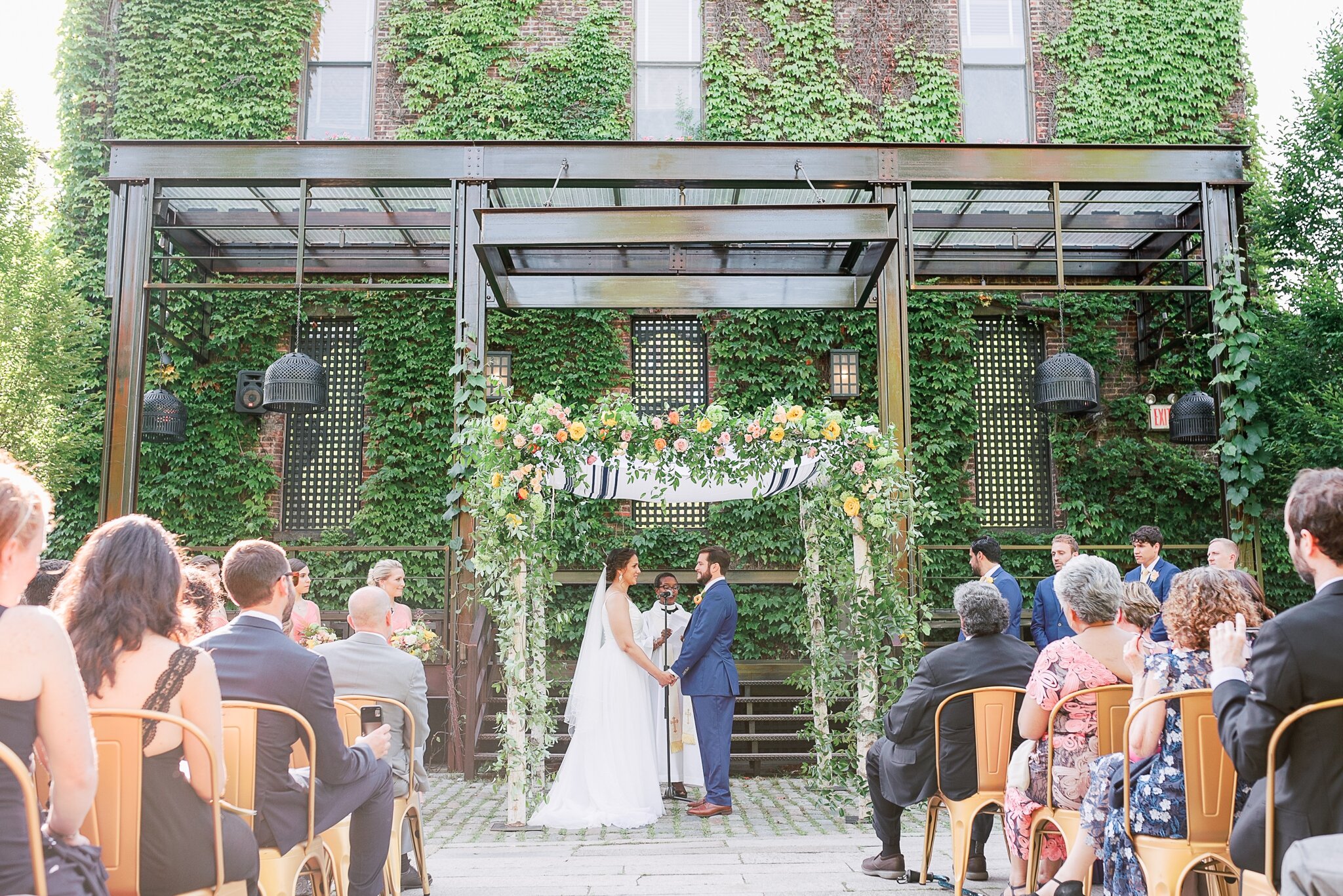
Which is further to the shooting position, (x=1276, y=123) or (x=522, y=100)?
(x=522, y=100)

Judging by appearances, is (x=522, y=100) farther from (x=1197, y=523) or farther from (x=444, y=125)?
(x=1197, y=523)

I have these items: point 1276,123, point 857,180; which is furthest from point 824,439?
point 1276,123

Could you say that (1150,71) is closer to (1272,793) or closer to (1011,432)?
(1011,432)

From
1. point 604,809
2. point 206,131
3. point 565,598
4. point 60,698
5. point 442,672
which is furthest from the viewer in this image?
point 206,131

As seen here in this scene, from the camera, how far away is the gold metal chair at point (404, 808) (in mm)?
4422

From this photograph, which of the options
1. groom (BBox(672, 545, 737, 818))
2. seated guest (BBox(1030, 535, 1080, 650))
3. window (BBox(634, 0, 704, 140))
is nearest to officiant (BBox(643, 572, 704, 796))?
groom (BBox(672, 545, 737, 818))

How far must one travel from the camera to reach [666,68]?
44.6ft

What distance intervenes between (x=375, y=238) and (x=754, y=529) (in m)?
5.57

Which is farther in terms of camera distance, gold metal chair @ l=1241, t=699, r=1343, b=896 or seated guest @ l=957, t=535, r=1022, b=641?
seated guest @ l=957, t=535, r=1022, b=641

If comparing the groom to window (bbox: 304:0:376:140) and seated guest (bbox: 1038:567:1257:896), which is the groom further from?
window (bbox: 304:0:376:140)

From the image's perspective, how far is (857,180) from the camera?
10.1m

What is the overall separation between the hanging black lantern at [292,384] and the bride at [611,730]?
176 inches

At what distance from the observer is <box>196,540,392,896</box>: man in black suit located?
11.2 feet

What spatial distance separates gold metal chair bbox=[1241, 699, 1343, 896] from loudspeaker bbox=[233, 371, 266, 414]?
11.7m
